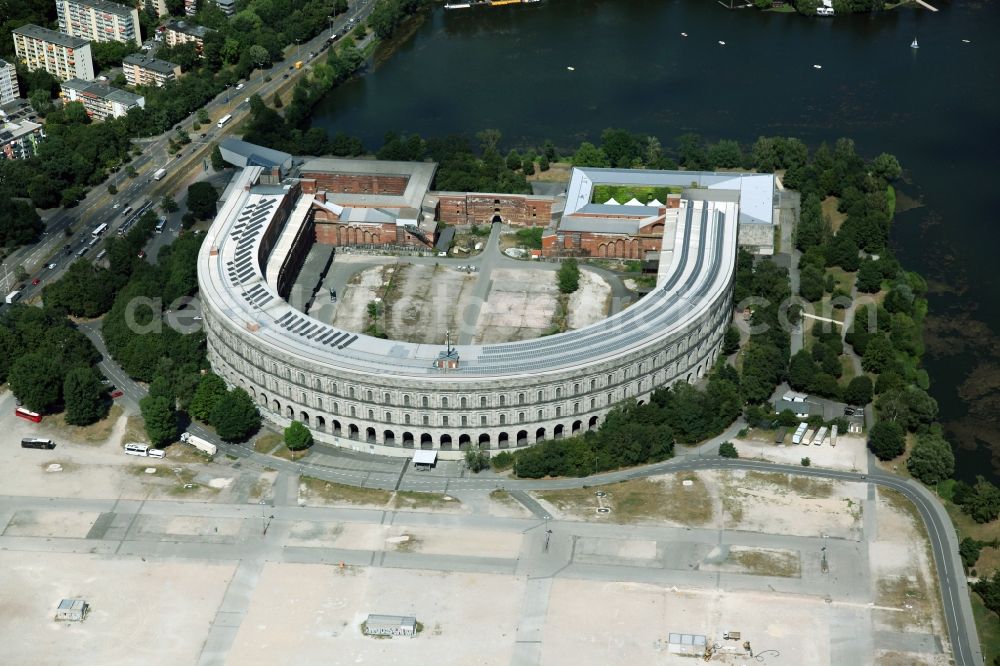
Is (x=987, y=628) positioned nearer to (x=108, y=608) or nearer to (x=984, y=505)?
(x=984, y=505)

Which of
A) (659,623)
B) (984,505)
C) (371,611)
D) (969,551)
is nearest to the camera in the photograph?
(659,623)

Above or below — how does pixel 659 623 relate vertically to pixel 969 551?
above

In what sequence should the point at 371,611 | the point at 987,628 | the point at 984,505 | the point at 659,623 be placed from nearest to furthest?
the point at 987,628
the point at 659,623
the point at 371,611
the point at 984,505

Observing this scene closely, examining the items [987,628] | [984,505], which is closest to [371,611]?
[987,628]

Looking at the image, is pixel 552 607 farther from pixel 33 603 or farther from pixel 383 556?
pixel 33 603

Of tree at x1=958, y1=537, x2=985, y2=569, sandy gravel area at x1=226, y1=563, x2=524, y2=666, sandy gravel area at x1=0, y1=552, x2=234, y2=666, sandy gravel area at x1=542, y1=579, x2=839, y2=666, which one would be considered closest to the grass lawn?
tree at x1=958, y1=537, x2=985, y2=569

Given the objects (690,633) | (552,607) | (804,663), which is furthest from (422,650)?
(804,663)

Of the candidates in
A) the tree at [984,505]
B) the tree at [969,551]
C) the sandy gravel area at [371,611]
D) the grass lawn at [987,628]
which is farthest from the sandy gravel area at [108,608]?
the tree at [984,505]
